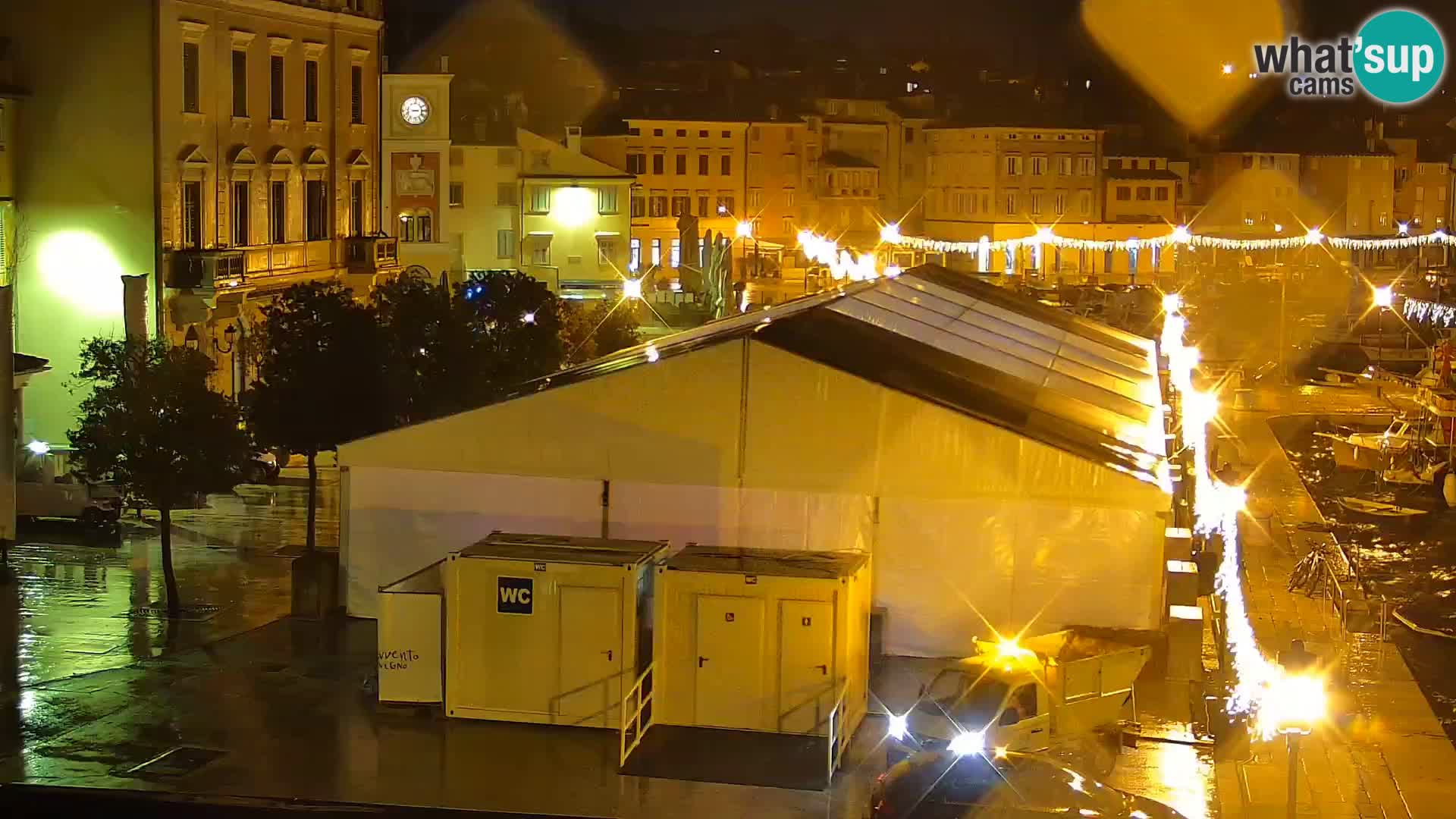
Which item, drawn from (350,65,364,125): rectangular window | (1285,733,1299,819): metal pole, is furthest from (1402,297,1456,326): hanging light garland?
(1285,733,1299,819): metal pole

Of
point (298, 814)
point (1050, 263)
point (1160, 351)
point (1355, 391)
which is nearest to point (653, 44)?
point (1050, 263)

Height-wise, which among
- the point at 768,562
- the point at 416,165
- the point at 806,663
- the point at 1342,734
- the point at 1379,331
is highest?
the point at 416,165

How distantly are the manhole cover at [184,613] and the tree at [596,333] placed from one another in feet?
42.5

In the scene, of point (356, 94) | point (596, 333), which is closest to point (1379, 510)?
point (596, 333)

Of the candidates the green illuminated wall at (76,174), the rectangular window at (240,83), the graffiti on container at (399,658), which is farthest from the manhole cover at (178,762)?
the rectangular window at (240,83)

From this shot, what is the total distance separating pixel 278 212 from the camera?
122 ft

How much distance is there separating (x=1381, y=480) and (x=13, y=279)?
2340 cm

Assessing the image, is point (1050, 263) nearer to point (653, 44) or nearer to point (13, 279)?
point (653, 44)

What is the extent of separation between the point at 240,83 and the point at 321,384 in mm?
14002

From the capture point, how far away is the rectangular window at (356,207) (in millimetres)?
40719

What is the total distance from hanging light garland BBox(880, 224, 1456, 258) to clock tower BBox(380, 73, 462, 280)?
25.7 metres

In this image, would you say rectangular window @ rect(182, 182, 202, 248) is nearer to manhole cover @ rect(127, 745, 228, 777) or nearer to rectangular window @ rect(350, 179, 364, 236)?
rectangular window @ rect(350, 179, 364, 236)

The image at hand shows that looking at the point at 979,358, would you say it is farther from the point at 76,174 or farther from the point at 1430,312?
the point at 1430,312

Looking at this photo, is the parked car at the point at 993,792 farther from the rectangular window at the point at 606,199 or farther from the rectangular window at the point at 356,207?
the rectangular window at the point at 606,199
